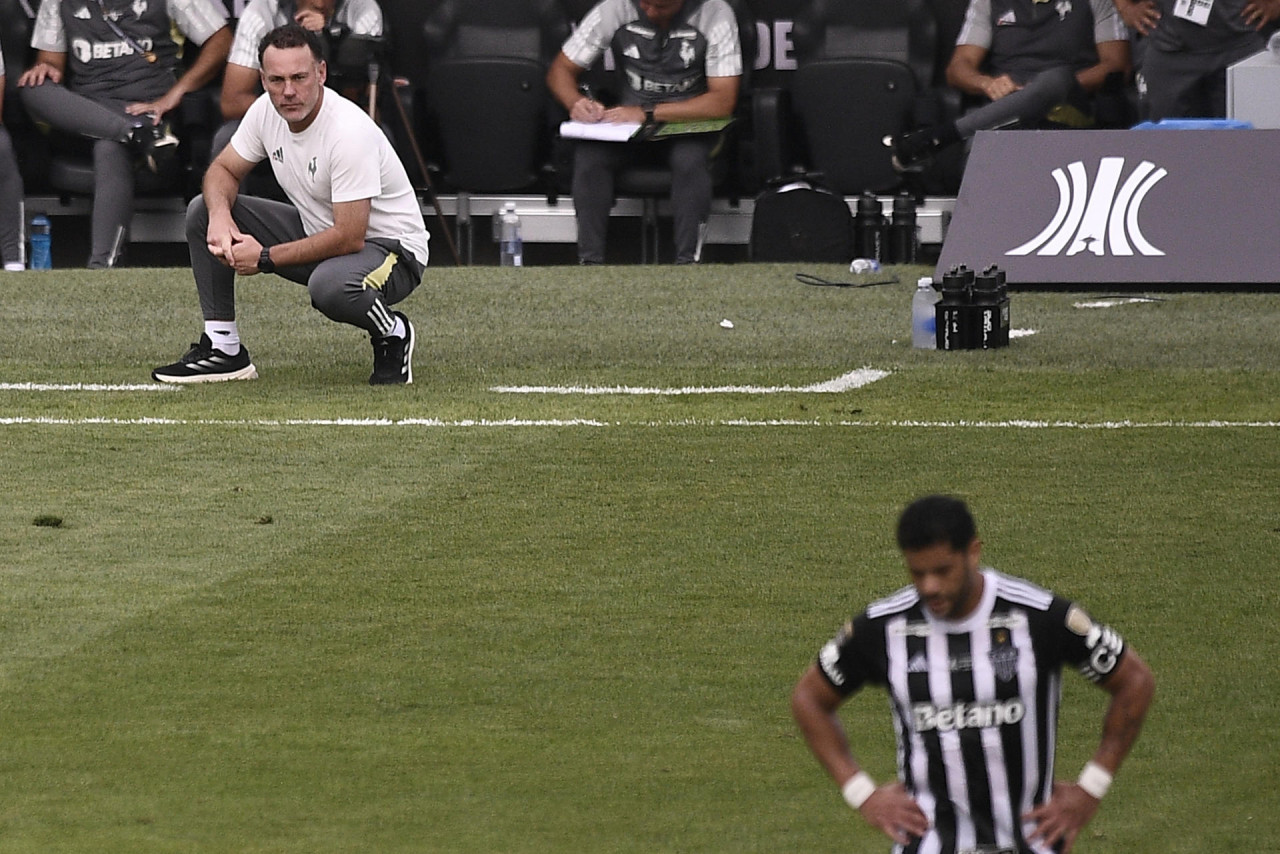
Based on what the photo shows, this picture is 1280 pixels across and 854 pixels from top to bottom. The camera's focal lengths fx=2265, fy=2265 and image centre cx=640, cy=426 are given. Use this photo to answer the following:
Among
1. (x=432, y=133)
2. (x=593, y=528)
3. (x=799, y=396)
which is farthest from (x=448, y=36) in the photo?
(x=593, y=528)

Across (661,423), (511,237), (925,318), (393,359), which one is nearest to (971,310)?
(925,318)

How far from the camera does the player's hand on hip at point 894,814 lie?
3.45 metres

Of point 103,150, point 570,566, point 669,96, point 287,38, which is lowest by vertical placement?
point 570,566

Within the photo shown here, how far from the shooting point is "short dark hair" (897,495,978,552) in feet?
10.8

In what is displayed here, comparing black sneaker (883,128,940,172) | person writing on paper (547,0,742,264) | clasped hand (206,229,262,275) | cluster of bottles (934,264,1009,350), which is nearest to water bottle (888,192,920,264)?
black sneaker (883,128,940,172)

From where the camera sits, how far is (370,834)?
4305 mm

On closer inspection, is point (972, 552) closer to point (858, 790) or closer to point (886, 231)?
point (858, 790)

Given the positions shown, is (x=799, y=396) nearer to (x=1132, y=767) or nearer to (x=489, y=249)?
(x=1132, y=767)

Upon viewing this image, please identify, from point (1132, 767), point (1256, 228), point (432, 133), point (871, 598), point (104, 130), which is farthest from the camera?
point (432, 133)

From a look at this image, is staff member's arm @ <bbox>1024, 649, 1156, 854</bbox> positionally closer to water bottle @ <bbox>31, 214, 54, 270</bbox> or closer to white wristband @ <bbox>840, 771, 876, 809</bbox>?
white wristband @ <bbox>840, 771, 876, 809</bbox>

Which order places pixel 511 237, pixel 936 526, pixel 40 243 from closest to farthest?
pixel 936 526
pixel 40 243
pixel 511 237

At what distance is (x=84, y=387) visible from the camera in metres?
9.48

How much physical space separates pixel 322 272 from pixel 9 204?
20.3ft

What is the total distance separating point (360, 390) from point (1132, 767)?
5.23 m
